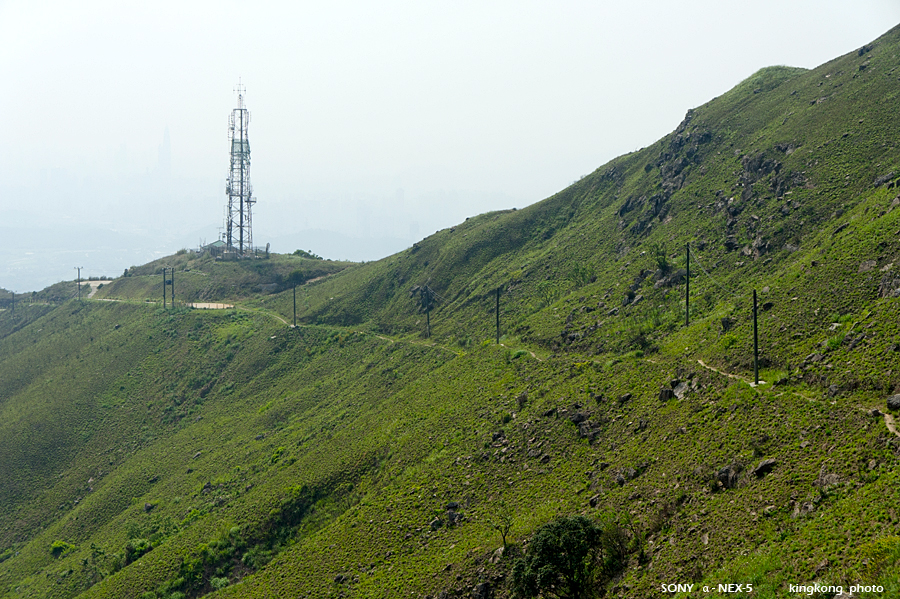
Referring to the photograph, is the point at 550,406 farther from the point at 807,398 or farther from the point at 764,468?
the point at 764,468

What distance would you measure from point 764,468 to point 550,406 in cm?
1642

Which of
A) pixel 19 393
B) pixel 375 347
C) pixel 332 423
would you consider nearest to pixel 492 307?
pixel 375 347

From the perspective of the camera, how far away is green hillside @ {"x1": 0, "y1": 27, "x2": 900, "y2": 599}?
82.7 feet

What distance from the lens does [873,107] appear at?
54656 mm

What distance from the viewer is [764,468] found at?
25.1 meters

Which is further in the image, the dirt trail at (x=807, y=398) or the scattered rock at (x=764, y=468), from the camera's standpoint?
the scattered rock at (x=764, y=468)

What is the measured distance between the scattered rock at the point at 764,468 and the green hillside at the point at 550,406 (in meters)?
0.08

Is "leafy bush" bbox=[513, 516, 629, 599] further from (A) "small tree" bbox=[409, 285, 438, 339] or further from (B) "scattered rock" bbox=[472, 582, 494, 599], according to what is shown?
(A) "small tree" bbox=[409, 285, 438, 339]

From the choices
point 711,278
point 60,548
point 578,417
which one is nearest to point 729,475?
point 578,417

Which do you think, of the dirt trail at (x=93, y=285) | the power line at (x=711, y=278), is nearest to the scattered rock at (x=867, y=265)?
the power line at (x=711, y=278)

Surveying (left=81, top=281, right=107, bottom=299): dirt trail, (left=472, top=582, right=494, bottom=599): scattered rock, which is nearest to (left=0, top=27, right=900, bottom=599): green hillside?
(left=472, top=582, right=494, bottom=599): scattered rock

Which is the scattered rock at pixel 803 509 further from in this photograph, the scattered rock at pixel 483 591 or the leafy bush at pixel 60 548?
the leafy bush at pixel 60 548

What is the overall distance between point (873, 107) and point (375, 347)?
59.8m

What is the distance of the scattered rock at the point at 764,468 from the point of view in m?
25.0
